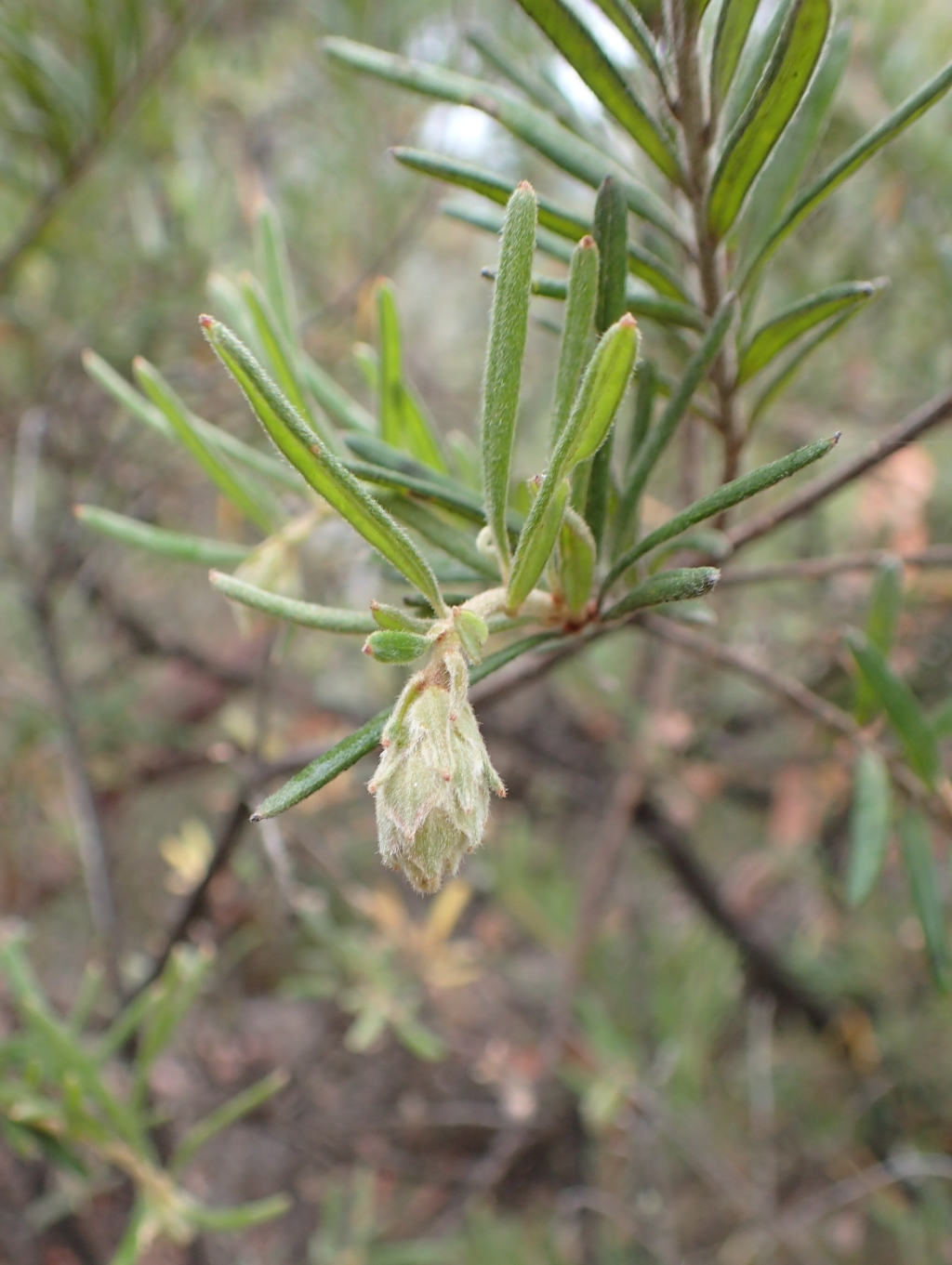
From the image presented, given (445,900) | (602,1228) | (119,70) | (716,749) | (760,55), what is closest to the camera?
(760,55)

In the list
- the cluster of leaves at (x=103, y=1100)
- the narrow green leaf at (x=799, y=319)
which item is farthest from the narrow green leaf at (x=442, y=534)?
the cluster of leaves at (x=103, y=1100)

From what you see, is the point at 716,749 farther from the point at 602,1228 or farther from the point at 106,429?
the point at 106,429

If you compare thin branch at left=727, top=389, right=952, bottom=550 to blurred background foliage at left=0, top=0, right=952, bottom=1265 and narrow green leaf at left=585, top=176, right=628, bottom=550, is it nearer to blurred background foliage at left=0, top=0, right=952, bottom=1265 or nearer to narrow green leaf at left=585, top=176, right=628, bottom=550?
narrow green leaf at left=585, top=176, right=628, bottom=550

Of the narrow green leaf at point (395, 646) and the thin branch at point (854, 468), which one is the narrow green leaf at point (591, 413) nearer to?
the narrow green leaf at point (395, 646)

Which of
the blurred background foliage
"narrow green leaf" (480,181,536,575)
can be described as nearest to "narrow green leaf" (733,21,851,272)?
"narrow green leaf" (480,181,536,575)

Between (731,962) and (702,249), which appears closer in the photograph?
(702,249)

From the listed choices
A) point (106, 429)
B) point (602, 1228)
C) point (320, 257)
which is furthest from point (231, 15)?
point (602, 1228)
